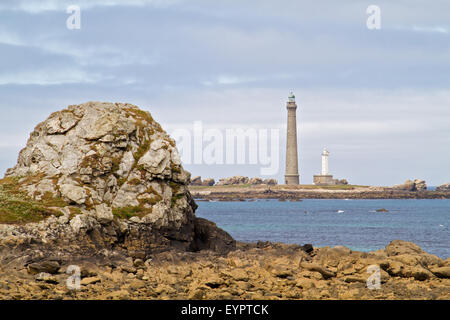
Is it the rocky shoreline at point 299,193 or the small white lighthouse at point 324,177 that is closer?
the rocky shoreline at point 299,193

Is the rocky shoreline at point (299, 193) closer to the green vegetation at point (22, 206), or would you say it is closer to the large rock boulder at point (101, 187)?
the large rock boulder at point (101, 187)

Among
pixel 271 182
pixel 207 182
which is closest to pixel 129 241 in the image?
pixel 271 182

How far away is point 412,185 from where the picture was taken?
184 m

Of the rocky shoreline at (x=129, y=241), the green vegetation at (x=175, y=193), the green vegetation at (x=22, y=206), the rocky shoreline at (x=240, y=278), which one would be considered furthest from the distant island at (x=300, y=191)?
the green vegetation at (x=22, y=206)

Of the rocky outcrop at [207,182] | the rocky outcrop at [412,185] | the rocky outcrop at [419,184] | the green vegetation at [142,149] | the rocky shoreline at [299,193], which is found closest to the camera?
the green vegetation at [142,149]

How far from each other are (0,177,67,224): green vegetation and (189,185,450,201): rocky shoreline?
436 ft

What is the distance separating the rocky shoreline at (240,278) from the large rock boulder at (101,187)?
7.73ft

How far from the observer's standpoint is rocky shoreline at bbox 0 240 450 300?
21.3m

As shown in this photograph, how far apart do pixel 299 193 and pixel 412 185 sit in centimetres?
4560

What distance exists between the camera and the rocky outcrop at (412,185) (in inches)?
7160

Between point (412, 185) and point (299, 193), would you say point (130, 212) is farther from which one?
point (412, 185)

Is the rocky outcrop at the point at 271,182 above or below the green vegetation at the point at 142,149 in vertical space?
below

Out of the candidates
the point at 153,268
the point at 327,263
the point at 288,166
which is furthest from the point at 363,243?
the point at 288,166
